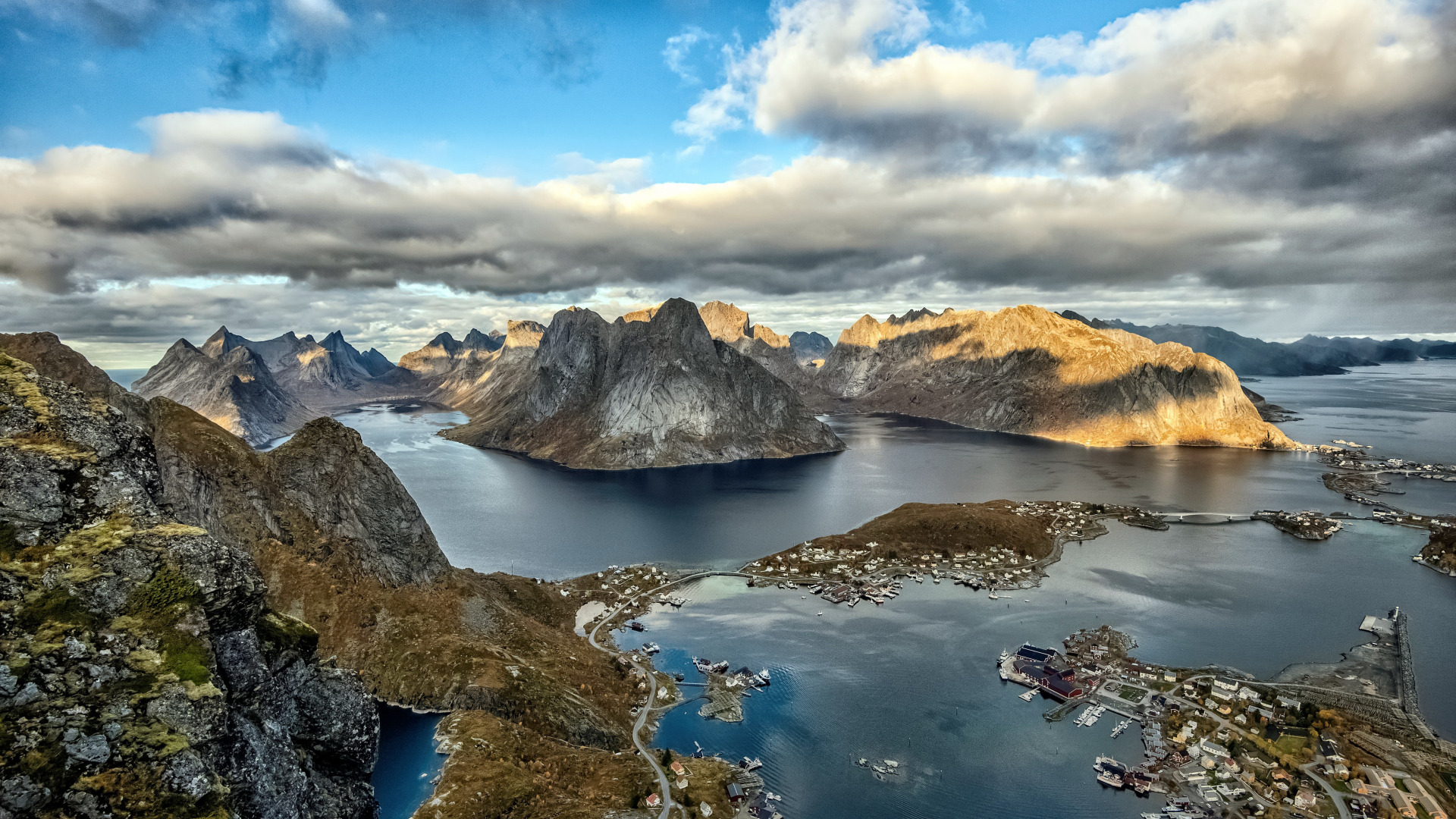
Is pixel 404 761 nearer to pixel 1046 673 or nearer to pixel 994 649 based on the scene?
pixel 1046 673

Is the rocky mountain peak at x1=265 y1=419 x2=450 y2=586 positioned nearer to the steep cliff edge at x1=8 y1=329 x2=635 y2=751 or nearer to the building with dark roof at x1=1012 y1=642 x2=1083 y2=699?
the steep cliff edge at x1=8 y1=329 x2=635 y2=751

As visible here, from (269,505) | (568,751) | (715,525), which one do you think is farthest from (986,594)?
(269,505)

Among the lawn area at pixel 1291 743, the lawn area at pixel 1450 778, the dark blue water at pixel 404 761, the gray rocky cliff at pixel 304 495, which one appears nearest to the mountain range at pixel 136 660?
the dark blue water at pixel 404 761

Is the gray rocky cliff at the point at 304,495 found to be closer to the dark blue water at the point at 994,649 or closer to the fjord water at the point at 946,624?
the fjord water at the point at 946,624

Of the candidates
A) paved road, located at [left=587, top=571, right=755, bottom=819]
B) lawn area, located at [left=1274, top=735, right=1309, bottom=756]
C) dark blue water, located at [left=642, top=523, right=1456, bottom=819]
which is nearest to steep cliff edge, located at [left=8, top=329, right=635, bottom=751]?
paved road, located at [left=587, top=571, right=755, bottom=819]

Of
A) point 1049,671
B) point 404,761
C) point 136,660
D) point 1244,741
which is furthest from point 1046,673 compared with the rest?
point 136,660

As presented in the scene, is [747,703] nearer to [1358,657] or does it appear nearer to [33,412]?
[33,412]
